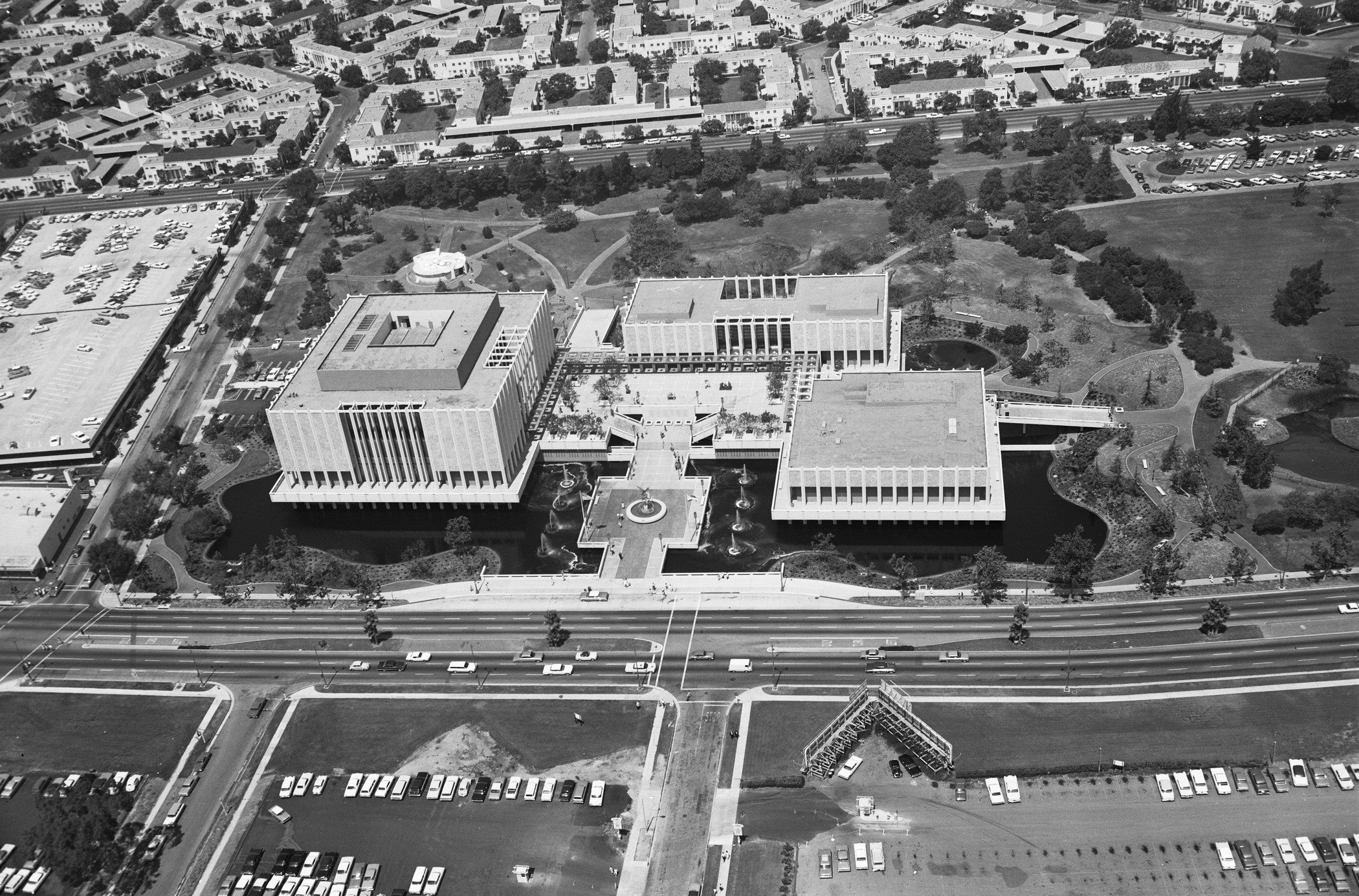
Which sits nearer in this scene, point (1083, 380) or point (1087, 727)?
point (1087, 727)

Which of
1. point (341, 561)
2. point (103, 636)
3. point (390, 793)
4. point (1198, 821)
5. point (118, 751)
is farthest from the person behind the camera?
point (341, 561)

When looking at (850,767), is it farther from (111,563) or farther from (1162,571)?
(111,563)

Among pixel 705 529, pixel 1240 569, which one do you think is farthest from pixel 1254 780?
pixel 705 529

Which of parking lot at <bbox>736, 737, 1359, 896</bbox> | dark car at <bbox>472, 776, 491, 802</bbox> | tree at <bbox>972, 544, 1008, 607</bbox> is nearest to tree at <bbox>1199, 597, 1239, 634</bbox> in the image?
parking lot at <bbox>736, 737, 1359, 896</bbox>

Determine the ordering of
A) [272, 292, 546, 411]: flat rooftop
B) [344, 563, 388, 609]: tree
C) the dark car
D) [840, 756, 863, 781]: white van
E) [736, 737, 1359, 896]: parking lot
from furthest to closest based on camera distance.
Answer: [272, 292, 546, 411]: flat rooftop, [344, 563, 388, 609]: tree, the dark car, [840, 756, 863, 781]: white van, [736, 737, 1359, 896]: parking lot

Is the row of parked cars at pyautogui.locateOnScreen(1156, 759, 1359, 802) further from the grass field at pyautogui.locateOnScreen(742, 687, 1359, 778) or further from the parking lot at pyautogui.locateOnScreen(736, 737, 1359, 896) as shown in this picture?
the grass field at pyautogui.locateOnScreen(742, 687, 1359, 778)

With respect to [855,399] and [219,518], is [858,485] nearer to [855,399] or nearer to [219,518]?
[855,399]

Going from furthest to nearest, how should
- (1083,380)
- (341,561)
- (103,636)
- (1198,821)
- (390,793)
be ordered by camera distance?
(1083,380) → (341,561) → (103,636) → (390,793) → (1198,821)

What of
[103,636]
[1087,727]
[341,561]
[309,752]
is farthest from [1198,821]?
[103,636]
